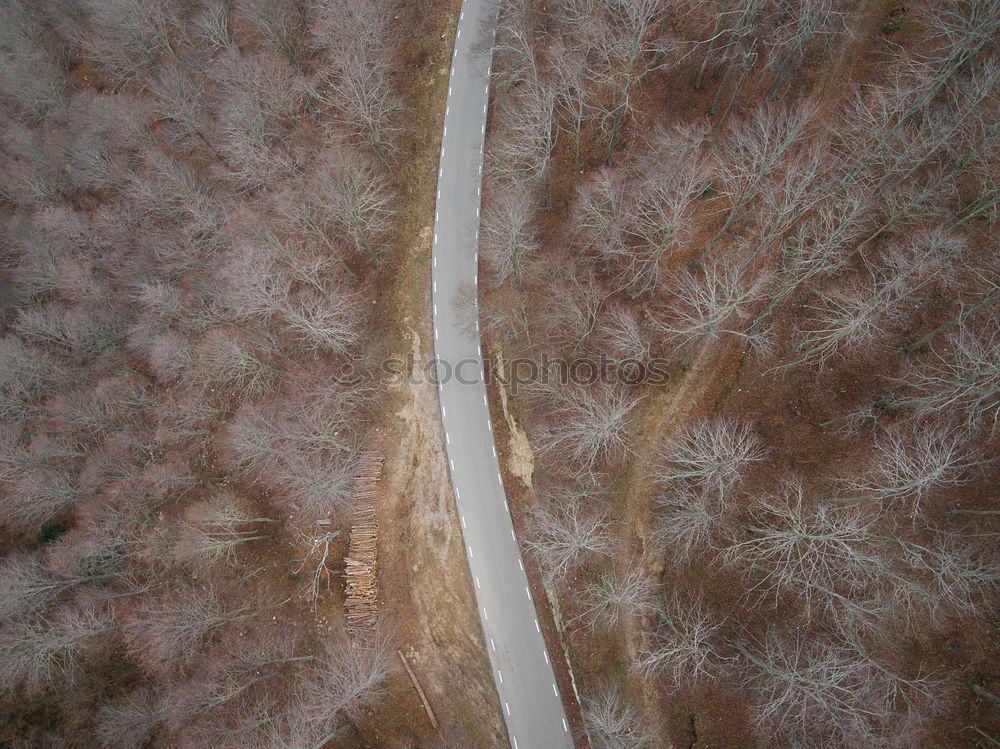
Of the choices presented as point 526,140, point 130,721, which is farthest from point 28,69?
point 130,721

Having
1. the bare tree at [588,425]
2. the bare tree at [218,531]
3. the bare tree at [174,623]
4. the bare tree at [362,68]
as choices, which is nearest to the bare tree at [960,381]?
the bare tree at [588,425]

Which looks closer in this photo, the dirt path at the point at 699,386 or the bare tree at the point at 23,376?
the dirt path at the point at 699,386

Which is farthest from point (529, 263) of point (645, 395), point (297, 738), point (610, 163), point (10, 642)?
point (10, 642)

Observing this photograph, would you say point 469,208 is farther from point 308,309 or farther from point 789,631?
point 789,631

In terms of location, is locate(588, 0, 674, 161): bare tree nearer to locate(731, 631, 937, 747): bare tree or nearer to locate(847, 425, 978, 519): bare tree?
locate(847, 425, 978, 519): bare tree

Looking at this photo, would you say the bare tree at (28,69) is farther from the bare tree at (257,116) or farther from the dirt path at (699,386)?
the dirt path at (699,386)

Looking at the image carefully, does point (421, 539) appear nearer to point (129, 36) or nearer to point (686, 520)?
point (686, 520)
